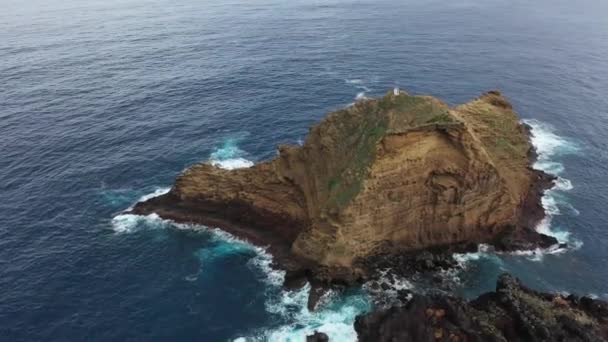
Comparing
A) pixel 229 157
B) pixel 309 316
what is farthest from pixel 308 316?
pixel 229 157

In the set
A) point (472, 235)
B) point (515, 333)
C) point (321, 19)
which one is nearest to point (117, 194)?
point (472, 235)

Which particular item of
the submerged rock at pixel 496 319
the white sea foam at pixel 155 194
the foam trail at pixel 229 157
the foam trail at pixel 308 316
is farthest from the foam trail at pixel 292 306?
the foam trail at pixel 229 157

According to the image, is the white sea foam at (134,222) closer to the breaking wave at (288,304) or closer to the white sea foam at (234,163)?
the breaking wave at (288,304)

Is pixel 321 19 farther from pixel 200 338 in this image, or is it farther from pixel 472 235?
pixel 200 338

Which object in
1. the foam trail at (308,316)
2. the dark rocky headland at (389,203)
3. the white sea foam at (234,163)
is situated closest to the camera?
the foam trail at (308,316)

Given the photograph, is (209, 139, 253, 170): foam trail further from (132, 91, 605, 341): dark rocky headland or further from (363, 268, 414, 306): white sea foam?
(363, 268, 414, 306): white sea foam
